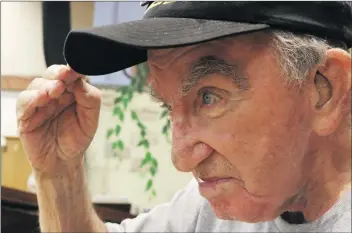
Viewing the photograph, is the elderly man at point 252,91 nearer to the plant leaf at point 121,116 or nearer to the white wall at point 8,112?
the white wall at point 8,112

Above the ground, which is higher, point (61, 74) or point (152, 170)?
point (61, 74)

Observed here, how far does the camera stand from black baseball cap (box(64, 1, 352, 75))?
0.60 m

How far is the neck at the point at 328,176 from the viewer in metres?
0.72

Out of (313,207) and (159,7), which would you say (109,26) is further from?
(313,207)

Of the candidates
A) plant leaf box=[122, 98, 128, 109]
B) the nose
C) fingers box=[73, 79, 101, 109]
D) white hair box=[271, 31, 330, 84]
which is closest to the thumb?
fingers box=[73, 79, 101, 109]

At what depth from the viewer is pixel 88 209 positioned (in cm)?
96

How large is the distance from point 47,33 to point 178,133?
25 cm

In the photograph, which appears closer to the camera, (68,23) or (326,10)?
(326,10)

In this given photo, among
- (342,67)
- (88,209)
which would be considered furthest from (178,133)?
(88,209)

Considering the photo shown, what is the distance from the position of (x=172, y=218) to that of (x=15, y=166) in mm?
320

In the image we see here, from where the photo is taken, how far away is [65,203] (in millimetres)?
930

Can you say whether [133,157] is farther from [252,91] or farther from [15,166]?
[252,91]

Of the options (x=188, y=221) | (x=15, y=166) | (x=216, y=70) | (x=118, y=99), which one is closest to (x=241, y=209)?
(x=216, y=70)

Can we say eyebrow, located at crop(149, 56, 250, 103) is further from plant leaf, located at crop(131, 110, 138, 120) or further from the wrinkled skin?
plant leaf, located at crop(131, 110, 138, 120)
